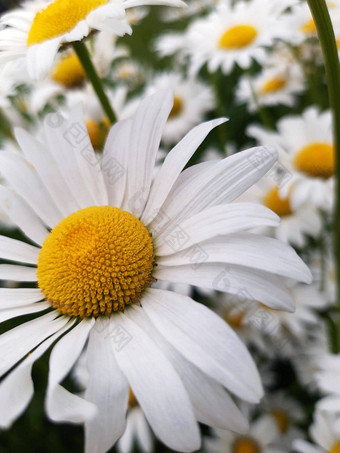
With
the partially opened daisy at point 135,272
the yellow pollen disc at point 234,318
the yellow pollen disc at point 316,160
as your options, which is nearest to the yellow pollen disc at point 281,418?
the yellow pollen disc at point 234,318

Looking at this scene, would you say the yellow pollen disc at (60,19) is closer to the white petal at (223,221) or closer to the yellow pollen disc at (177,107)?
the white petal at (223,221)

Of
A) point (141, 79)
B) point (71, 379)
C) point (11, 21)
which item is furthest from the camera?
point (141, 79)

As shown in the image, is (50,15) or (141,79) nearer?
(50,15)

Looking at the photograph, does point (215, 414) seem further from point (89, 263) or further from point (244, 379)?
point (89, 263)

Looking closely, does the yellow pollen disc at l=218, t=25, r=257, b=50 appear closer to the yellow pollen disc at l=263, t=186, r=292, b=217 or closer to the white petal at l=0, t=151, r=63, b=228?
the yellow pollen disc at l=263, t=186, r=292, b=217

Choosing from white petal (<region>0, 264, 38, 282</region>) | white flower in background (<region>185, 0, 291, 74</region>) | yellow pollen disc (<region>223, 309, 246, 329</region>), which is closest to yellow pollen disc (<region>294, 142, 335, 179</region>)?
white flower in background (<region>185, 0, 291, 74</region>)

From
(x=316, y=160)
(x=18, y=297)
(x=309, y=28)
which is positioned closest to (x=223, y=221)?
(x=18, y=297)

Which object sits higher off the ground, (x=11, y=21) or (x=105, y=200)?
(x=11, y=21)

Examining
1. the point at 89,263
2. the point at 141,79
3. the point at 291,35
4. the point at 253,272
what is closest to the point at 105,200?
the point at 89,263
